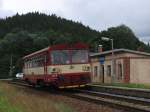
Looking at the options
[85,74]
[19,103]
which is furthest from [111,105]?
[85,74]

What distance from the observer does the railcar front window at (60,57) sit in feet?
93.5

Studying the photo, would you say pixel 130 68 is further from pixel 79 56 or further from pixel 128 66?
pixel 79 56

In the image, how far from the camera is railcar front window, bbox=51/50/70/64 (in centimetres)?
2850

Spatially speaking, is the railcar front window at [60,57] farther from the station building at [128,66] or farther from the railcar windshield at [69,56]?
the station building at [128,66]

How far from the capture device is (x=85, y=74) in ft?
94.6

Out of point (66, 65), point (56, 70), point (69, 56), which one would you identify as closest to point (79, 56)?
point (69, 56)

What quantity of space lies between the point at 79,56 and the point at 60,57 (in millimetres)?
1285

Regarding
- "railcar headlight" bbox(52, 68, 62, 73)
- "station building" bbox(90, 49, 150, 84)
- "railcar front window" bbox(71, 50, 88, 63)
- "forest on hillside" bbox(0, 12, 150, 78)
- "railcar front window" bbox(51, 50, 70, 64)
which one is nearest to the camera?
"railcar headlight" bbox(52, 68, 62, 73)

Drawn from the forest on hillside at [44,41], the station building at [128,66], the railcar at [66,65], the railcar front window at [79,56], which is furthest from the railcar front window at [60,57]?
the forest on hillside at [44,41]

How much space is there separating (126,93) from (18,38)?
103m

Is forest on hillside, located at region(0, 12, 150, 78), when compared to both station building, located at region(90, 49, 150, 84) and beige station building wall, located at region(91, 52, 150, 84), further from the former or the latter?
beige station building wall, located at region(91, 52, 150, 84)

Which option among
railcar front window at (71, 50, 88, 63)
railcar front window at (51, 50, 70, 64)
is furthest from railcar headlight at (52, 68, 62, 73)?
railcar front window at (71, 50, 88, 63)

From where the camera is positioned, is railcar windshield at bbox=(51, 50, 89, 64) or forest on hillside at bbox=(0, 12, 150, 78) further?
forest on hillside at bbox=(0, 12, 150, 78)

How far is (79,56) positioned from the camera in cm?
2916
